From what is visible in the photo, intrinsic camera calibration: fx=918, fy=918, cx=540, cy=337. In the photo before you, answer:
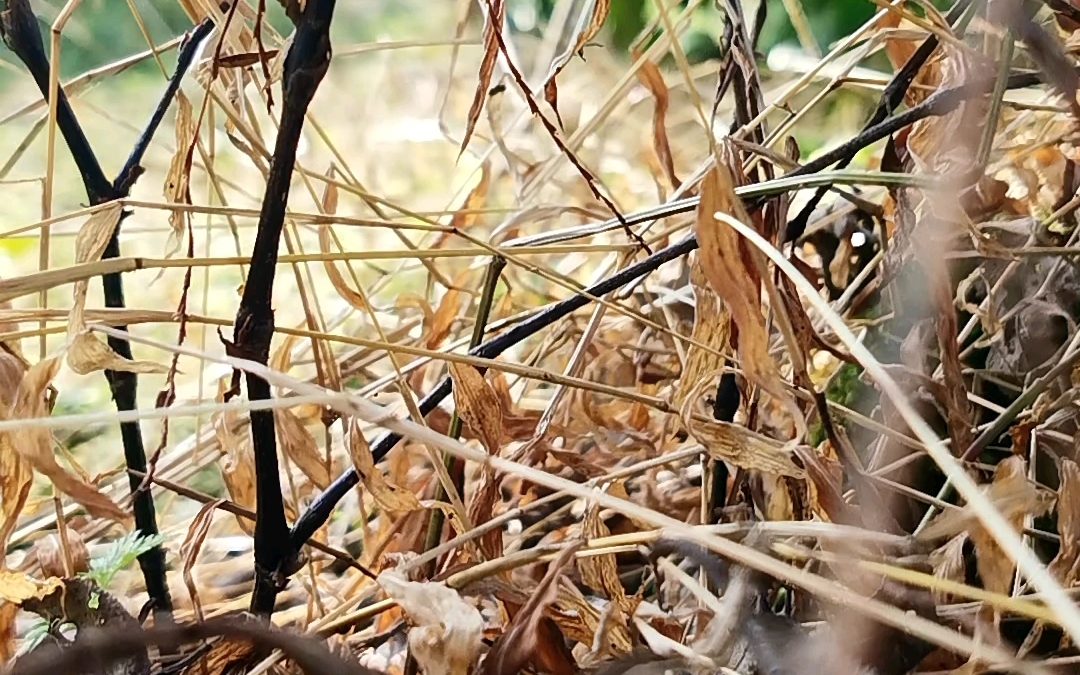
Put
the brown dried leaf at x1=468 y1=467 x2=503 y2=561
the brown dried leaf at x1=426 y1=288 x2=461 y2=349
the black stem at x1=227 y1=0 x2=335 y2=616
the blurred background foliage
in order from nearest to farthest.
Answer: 1. the black stem at x1=227 y1=0 x2=335 y2=616
2. the brown dried leaf at x1=468 y1=467 x2=503 y2=561
3. the brown dried leaf at x1=426 y1=288 x2=461 y2=349
4. the blurred background foliage

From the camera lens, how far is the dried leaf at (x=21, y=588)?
24 centimetres

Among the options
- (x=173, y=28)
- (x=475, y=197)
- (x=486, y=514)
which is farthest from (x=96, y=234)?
(x=173, y=28)

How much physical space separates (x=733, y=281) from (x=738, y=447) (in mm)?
52

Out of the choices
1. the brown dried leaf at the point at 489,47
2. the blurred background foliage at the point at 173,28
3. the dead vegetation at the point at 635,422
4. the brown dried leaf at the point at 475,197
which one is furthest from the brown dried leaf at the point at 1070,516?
the blurred background foliage at the point at 173,28

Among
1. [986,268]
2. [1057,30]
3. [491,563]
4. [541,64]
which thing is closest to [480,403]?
[491,563]

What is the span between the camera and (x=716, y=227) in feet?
0.74

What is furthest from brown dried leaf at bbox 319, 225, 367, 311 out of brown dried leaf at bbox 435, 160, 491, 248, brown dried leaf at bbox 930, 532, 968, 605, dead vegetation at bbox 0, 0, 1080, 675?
brown dried leaf at bbox 930, 532, 968, 605

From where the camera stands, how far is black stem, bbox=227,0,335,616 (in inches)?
8.0

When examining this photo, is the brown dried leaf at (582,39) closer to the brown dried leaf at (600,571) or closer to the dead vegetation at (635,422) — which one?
the dead vegetation at (635,422)

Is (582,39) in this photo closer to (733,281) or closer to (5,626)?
(733,281)

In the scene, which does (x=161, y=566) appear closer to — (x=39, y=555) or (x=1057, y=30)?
(x=39, y=555)

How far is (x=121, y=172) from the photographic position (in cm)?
31

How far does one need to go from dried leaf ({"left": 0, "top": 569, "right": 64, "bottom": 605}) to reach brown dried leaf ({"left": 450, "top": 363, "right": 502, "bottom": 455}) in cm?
12

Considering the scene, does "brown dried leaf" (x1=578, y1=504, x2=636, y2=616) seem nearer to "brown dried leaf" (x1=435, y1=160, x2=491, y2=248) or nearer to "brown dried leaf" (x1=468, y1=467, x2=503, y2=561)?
"brown dried leaf" (x1=468, y1=467, x2=503, y2=561)
